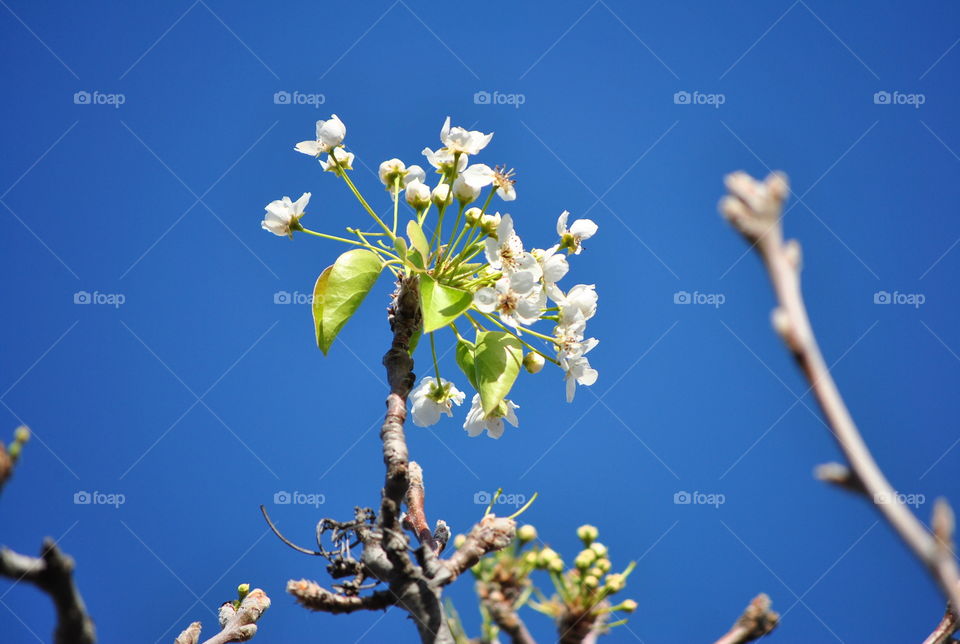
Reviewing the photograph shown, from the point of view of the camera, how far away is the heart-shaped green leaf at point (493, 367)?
2094 millimetres

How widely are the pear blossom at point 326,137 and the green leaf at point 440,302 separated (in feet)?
2.20

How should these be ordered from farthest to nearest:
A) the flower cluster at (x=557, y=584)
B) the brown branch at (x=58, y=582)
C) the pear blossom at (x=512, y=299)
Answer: the pear blossom at (x=512, y=299)
the flower cluster at (x=557, y=584)
the brown branch at (x=58, y=582)

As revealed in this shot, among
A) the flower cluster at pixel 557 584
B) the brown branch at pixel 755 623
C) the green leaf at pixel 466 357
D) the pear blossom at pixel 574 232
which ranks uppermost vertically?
the pear blossom at pixel 574 232

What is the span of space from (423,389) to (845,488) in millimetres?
1843

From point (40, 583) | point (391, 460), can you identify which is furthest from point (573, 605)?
point (40, 583)

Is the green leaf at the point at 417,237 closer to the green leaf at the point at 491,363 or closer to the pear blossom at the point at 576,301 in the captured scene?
the green leaf at the point at 491,363

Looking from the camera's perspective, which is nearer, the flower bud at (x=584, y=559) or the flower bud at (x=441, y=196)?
the flower bud at (x=584, y=559)

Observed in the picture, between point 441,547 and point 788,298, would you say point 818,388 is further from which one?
point 441,547

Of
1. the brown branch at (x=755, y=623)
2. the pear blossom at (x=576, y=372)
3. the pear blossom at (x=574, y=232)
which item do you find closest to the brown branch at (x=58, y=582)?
the brown branch at (x=755, y=623)

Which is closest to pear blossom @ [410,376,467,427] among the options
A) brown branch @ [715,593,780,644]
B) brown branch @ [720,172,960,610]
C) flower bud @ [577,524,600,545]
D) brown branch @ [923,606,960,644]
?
flower bud @ [577,524,600,545]

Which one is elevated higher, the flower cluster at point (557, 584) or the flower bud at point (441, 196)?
the flower bud at point (441, 196)

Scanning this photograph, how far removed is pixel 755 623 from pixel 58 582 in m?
1.12

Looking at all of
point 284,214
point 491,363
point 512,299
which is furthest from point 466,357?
point 284,214

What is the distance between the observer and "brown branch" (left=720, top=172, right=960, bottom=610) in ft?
1.69
